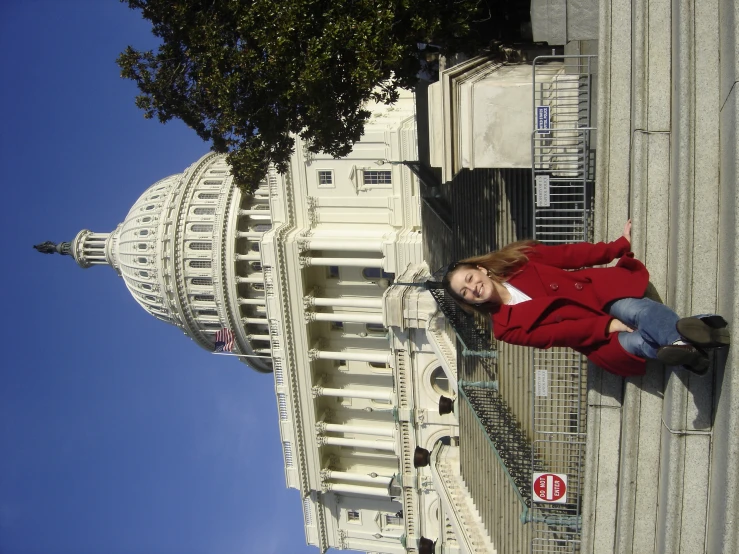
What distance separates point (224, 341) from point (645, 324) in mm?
40710

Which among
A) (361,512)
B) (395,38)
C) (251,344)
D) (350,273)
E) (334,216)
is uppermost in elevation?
(395,38)

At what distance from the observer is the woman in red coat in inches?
313

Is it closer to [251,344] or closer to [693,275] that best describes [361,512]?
[251,344]

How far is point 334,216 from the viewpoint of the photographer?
37688mm

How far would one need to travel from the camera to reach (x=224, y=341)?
4612 cm

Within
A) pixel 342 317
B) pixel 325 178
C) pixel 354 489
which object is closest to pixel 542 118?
pixel 325 178

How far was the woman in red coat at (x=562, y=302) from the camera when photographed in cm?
796

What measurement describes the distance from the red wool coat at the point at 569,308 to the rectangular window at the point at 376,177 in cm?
2814

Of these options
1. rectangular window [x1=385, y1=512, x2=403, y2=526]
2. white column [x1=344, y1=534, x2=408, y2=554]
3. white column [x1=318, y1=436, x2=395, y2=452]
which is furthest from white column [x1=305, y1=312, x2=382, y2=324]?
white column [x1=344, y1=534, x2=408, y2=554]

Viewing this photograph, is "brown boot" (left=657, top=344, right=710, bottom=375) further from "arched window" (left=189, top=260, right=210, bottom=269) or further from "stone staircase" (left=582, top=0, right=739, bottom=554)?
"arched window" (left=189, top=260, right=210, bottom=269)

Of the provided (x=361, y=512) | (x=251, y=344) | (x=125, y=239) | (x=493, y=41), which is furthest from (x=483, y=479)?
(x=125, y=239)

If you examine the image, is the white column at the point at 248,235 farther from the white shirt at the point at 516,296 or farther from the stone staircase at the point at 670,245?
the white shirt at the point at 516,296

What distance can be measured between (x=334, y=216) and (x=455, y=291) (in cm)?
3003

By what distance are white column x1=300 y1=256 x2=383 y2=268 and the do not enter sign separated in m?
23.6
